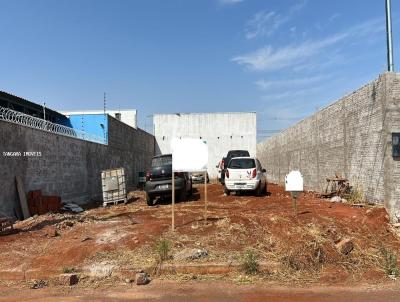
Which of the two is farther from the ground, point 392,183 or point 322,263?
point 392,183

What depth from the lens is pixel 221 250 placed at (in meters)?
8.99

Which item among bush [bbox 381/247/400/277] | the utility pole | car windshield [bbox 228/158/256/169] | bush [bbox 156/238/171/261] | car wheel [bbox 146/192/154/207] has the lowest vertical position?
bush [bbox 381/247/400/277]

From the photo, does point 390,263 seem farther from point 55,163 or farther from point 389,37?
point 55,163

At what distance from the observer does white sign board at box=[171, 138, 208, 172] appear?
35.4 feet

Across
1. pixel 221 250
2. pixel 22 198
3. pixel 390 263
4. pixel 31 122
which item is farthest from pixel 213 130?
pixel 390 263

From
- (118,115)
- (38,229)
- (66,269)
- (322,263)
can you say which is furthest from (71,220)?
(118,115)

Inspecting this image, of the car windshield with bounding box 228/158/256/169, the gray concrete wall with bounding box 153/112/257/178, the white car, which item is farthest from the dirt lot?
the gray concrete wall with bounding box 153/112/257/178

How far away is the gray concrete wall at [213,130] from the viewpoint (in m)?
49.2

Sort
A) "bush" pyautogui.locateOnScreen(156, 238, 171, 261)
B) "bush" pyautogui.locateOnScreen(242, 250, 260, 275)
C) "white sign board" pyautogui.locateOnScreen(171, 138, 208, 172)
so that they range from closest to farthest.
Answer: "bush" pyautogui.locateOnScreen(242, 250, 260, 275) < "bush" pyautogui.locateOnScreen(156, 238, 171, 261) < "white sign board" pyautogui.locateOnScreen(171, 138, 208, 172)

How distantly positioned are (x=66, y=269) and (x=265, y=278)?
3.50 m

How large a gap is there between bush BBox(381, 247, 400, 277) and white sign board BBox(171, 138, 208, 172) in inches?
170

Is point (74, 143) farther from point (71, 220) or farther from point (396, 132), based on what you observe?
point (396, 132)

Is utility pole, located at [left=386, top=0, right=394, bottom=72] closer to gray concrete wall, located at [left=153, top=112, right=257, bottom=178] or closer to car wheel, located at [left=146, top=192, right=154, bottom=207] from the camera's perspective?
car wheel, located at [left=146, top=192, right=154, bottom=207]

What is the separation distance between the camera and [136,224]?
39.6ft
